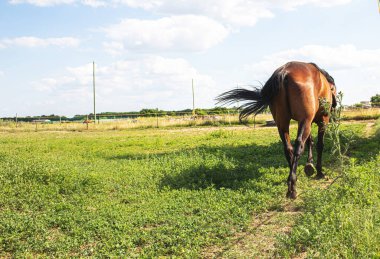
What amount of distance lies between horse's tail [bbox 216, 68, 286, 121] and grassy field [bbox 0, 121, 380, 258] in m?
1.40

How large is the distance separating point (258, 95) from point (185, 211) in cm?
349

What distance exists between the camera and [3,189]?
24.6ft

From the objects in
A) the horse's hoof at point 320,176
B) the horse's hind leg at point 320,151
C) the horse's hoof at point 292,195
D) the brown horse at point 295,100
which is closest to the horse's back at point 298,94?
the brown horse at point 295,100

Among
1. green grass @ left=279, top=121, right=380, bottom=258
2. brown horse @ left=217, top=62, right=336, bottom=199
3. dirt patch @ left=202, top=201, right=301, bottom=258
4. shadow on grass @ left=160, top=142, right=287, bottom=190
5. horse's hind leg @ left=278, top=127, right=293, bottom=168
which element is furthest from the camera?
shadow on grass @ left=160, top=142, right=287, bottom=190

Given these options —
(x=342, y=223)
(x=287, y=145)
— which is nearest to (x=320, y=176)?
(x=287, y=145)

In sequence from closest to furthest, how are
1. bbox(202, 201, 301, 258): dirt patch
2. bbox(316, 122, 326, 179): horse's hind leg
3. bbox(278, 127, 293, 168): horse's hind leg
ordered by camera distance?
bbox(202, 201, 301, 258): dirt patch < bbox(278, 127, 293, 168): horse's hind leg < bbox(316, 122, 326, 179): horse's hind leg

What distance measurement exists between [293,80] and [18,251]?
17.5 feet

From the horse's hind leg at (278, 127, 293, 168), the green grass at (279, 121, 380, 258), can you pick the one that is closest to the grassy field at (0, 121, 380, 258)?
Result: the green grass at (279, 121, 380, 258)

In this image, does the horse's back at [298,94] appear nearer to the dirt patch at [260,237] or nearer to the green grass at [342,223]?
the green grass at [342,223]

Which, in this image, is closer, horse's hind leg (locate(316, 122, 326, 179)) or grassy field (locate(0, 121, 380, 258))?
grassy field (locate(0, 121, 380, 258))

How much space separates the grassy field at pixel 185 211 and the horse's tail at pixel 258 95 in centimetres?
140

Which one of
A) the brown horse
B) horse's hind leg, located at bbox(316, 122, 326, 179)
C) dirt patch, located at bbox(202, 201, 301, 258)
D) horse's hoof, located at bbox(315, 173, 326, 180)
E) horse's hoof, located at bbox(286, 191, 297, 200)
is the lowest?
dirt patch, located at bbox(202, 201, 301, 258)

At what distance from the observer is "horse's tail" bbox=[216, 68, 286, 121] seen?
7410 millimetres

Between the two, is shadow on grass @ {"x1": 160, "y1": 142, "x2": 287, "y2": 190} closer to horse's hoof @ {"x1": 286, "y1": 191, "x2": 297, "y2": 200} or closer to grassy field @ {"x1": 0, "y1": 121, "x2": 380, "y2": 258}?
grassy field @ {"x1": 0, "y1": 121, "x2": 380, "y2": 258}
